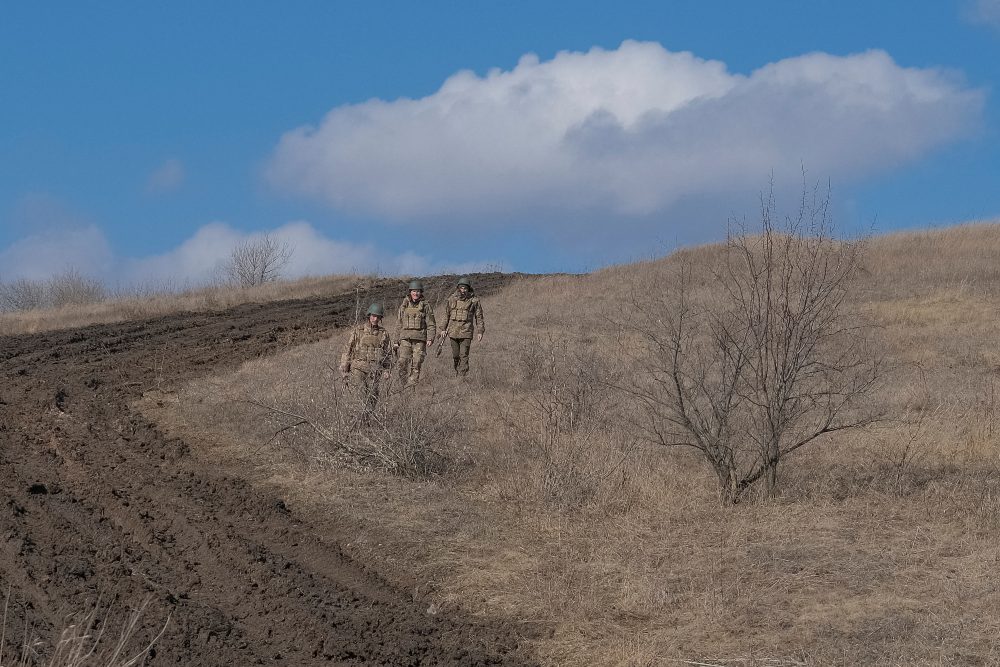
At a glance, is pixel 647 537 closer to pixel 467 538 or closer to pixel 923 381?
pixel 467 538

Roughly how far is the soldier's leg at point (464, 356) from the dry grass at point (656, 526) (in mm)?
667

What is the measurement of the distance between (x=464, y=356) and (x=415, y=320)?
68.4 inches

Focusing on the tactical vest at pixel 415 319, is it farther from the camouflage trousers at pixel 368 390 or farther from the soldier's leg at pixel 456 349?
the camouflage trousers at pixel 368 390

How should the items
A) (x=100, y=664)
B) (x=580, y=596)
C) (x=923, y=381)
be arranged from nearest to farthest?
(x=100, y=664) < (x=580, y=596) < (x=923, y=381)

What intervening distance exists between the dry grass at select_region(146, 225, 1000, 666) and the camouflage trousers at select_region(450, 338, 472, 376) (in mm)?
678

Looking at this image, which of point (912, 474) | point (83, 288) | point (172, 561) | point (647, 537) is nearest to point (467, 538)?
point (647, 537)

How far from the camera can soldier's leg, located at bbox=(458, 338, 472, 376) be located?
1706 cm

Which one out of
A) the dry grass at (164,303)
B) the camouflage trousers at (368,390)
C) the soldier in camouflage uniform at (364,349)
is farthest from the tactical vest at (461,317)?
the dry grass at (164,303)

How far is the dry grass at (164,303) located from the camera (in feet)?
87.0

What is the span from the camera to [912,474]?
1070cm

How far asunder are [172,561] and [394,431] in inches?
130

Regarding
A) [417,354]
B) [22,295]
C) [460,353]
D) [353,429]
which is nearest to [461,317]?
[460,353]

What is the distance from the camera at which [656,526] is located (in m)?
9.19

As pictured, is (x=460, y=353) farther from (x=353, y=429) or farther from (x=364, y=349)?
(x=353, y=429)
